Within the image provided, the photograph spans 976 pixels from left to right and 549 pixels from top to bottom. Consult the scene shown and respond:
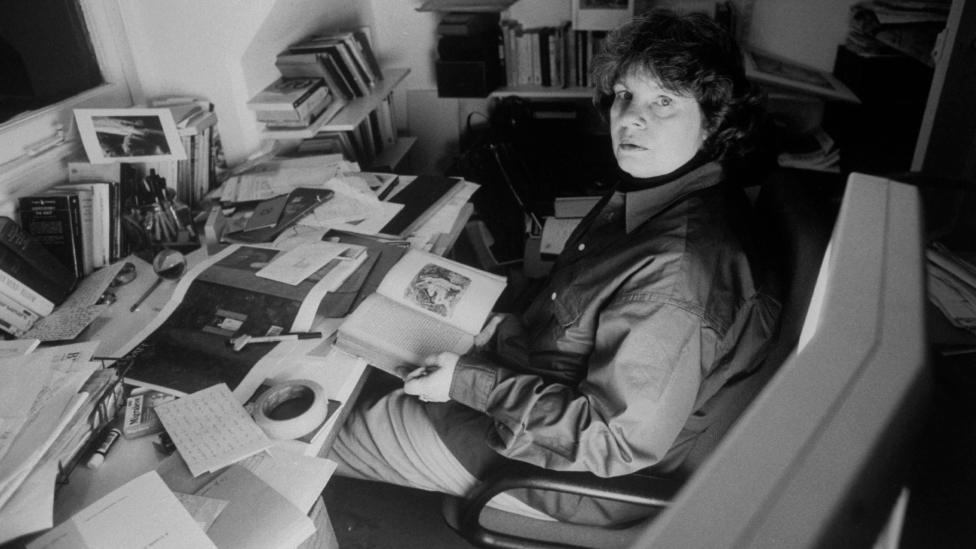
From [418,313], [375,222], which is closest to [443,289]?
[418,313]

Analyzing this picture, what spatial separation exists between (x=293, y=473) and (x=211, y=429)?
0.58ft

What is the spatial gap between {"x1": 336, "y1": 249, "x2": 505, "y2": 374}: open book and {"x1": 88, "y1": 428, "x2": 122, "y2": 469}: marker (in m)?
0.41

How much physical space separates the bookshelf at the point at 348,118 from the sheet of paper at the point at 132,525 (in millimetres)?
1367

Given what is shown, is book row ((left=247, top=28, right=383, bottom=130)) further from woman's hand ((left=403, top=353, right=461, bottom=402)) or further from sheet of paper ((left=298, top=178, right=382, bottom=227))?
woman's hand ((left=403, top=353, right=461, bottom=402))

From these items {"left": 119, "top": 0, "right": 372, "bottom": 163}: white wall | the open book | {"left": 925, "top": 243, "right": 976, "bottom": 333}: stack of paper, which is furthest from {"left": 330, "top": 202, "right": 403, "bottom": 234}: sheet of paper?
{"left": 925, "top": 243, "right": 976, "bottom": 333}: stack of paper

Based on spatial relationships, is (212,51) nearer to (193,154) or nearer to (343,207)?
(193,154)

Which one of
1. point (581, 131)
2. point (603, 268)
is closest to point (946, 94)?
point (603, 268)

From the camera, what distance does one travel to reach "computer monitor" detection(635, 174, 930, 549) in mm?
208

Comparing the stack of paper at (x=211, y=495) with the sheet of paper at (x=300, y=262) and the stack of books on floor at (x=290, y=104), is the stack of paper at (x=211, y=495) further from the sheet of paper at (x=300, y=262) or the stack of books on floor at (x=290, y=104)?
the stack of books on floor at (x=290, y=104)

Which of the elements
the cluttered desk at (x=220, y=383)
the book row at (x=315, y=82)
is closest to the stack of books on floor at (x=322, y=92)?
the book row at (x=315, y=82)

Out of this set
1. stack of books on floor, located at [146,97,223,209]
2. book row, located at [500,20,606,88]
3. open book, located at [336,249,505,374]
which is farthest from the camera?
book row, located at [500,20,606,88]

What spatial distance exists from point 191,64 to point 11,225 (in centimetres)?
81

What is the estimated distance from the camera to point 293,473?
98cm

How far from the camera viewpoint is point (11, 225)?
4.63 ft
